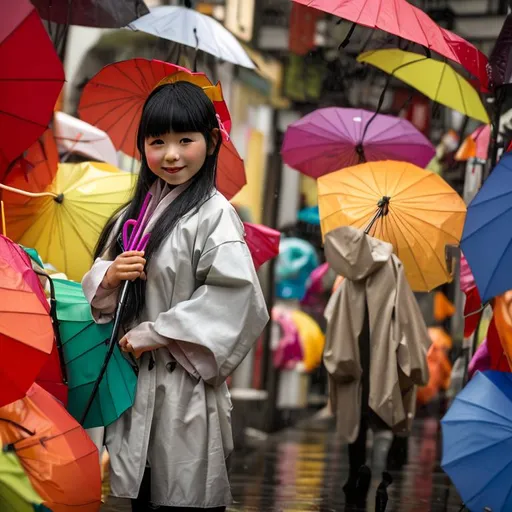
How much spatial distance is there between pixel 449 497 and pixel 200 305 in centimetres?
520

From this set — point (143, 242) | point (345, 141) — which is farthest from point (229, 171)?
point (143, 242)

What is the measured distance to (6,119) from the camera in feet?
21.4

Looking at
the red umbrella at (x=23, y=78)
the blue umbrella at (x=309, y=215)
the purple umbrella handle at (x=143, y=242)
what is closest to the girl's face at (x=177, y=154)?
the purple umbrella handle at (x=143, y=242)

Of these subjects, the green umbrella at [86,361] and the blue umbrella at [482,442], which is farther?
the blue umbrella at [482,442]

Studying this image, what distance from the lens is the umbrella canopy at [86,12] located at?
820 cm

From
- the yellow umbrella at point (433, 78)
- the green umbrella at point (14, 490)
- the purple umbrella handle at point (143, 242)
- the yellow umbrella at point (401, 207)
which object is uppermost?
the yellow umbrella at point (433, 78)

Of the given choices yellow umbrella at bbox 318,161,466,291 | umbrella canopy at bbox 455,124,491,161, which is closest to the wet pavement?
yellow umbrella at bbox 318,161,466,291

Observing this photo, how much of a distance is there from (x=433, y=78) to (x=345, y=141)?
3.23 feet

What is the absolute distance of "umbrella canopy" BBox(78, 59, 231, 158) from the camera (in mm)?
7984

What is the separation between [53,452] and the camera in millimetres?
5168

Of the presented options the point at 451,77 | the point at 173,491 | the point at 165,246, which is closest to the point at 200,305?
the point at 165,246

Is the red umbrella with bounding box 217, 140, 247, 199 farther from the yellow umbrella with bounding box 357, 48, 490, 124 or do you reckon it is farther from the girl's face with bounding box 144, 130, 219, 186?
the girl's face with bounding box 144, 130, 219, 186

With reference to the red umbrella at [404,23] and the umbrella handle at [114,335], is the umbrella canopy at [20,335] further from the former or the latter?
the red umbrella at [404,23]

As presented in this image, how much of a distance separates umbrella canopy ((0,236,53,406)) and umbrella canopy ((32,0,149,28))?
3.35 m
